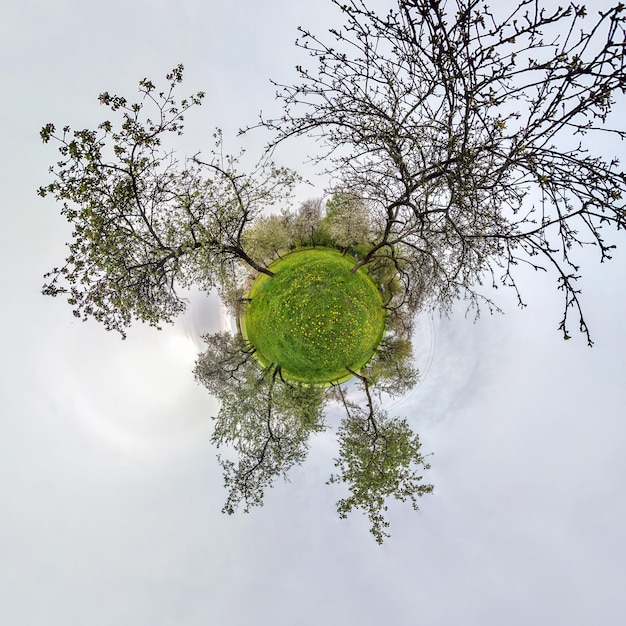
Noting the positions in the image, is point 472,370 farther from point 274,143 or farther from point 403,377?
point 274,143

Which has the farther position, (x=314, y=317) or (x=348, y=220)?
(x=314, y=317)

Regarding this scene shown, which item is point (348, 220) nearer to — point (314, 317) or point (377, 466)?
point (314, 317)

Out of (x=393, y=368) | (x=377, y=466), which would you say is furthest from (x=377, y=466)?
(x=393, y=368)

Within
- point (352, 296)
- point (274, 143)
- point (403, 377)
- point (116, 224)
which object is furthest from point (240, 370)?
point (274, 143)

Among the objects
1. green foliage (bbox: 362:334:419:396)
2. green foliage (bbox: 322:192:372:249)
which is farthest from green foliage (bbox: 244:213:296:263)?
green foliage (bbox: 362:334:419:396)

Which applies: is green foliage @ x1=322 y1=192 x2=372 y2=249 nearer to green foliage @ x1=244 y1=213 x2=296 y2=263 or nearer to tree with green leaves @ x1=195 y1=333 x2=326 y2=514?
green foliage @ x1=244 y1=213 x2=296 y2=263

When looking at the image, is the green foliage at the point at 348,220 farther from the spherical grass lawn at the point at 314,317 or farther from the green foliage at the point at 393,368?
the green foliage at the point at 393,368
